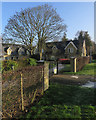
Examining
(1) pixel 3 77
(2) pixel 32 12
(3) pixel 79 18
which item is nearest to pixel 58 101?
(1) pixel 3 77

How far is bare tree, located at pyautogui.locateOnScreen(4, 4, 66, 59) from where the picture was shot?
42.2 feet

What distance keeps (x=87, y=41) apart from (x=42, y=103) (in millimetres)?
45162

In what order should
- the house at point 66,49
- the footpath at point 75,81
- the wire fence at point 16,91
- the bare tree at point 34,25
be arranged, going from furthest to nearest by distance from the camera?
the house at point 66,49 → the bare tree at point 34,25 → the footpath at point 75,81 → the wire fence at point 16,91

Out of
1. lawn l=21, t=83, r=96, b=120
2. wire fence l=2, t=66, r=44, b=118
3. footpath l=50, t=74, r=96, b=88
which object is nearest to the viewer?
wire fence l=2, t=66, r=44, b=118

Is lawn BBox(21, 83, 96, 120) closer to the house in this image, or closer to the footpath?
the footpath

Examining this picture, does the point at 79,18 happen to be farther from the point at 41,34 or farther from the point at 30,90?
the point at 41,34

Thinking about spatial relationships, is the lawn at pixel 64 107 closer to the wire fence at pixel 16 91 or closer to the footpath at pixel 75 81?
the wire fence at pixel 16 91

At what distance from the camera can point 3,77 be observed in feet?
6.94

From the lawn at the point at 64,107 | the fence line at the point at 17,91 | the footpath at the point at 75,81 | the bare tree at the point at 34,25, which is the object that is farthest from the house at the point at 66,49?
the fence line at the point at 17,91

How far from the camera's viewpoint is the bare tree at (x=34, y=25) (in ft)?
42.2

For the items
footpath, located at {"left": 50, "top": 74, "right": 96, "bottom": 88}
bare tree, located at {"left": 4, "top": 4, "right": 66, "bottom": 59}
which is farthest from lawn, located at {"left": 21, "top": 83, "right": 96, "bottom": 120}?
bare tree, located at {"left": 4, "top": 4, "right": 66, "bottom": 59}

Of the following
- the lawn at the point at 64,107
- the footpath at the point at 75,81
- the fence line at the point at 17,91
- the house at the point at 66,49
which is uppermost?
the house at the point at 66,49

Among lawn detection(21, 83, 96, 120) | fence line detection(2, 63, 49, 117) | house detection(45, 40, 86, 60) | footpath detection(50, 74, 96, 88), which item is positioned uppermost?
house detection(45, 40, 86, 60)

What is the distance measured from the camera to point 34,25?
1392 cm
